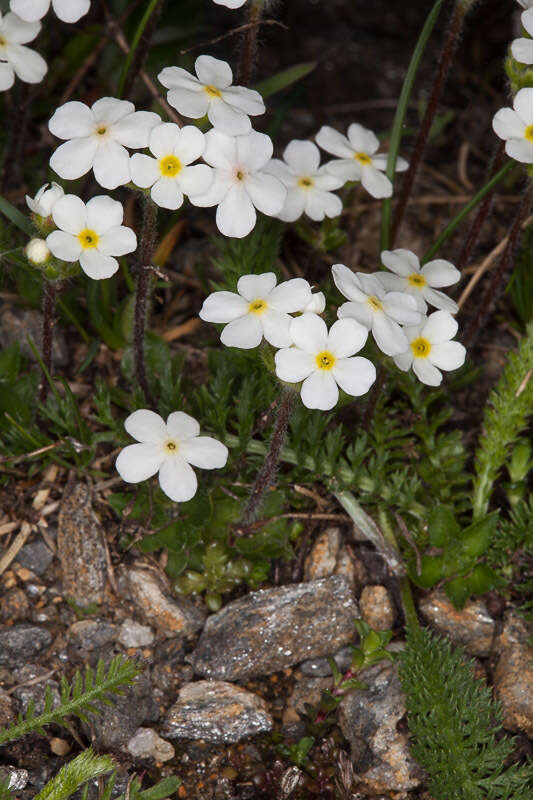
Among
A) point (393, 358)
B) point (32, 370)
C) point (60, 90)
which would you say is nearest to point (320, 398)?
point (393, 358)

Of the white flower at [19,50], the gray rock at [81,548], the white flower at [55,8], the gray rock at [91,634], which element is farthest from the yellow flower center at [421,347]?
the white flower at [19,50]

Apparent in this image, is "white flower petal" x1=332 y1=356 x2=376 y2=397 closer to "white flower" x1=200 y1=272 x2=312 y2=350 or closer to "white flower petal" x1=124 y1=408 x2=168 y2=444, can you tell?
"white flower" x1=200 y1=272 x2=312 y2=350

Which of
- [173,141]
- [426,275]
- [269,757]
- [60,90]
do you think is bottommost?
[269,757]

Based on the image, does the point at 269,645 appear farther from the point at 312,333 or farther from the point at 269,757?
the point at 312,333

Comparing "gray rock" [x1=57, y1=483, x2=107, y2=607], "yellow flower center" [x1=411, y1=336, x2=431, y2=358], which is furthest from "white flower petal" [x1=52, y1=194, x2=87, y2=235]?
"yellow flower center" [x1=411, y1=336, x2=431, y2=358]

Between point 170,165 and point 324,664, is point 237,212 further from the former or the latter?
point 324,664

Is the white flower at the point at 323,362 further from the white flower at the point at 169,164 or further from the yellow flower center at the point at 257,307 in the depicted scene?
the white flower at the point at 169,164
